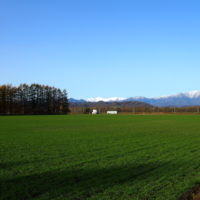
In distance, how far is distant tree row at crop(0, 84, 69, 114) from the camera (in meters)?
78.2

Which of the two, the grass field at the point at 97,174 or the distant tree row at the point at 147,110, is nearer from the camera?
the grass field at the point at 97,174

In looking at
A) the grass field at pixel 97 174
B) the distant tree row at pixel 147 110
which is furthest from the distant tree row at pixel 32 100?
the grass field at pixel 97 174

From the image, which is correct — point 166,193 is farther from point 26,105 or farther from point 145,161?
point 26,105

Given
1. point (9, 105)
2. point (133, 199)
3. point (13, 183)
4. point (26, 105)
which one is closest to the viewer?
point (133, 199)

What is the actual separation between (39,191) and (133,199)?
2.06 meters

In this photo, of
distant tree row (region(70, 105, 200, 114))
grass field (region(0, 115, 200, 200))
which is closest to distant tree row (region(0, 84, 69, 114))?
distant tree row (region(70, 105, 200, 114))

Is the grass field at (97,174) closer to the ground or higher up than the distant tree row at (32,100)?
closer to the ground

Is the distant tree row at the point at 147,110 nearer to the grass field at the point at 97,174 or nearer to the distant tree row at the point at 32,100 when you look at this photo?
the distant tree row at the point at 32,100

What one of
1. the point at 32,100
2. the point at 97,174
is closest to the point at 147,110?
the point at 32,100

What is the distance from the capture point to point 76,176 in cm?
705

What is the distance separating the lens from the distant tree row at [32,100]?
78.2 meters

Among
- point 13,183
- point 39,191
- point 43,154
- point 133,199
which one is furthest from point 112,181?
point 43,154

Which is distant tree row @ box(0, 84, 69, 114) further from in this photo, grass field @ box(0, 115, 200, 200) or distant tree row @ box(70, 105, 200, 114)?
grass field @ box(0, 115, 200, 200)

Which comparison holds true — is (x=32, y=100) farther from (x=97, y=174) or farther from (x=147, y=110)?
(x=97, y=174)
